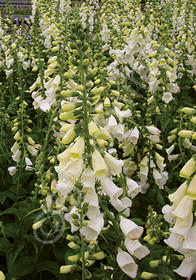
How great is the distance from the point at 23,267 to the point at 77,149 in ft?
4.10

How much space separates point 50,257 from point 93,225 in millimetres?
1071

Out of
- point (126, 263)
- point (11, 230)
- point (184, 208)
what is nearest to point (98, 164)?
point (184, 208)

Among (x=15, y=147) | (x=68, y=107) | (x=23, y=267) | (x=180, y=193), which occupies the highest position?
(x=68, y=107)

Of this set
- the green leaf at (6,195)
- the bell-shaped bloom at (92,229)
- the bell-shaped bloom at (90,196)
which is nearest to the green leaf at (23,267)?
the green leaf at (6,195)

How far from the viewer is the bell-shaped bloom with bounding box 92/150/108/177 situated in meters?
1.26

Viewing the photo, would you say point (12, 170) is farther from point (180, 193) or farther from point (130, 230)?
point (180, 193)

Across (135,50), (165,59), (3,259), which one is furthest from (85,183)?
(135,50)

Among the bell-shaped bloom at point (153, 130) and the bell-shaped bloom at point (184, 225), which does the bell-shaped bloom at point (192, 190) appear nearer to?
the bell-shaped bloom at point (184, 225)

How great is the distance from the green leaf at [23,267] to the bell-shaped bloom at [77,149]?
1191 mm

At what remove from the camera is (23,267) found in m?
2.05

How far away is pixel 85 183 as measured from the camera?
133 centimetres

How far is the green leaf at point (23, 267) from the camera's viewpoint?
6.55ft

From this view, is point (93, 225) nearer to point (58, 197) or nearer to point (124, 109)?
point (58, 197)

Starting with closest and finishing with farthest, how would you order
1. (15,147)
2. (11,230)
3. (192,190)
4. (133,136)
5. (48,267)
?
(192,190) → (48,267) → (11,230) → (133,136) → (15,147)
